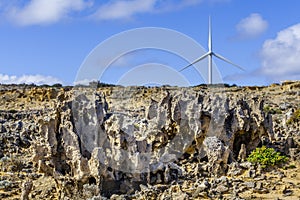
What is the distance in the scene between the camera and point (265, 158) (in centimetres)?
1536

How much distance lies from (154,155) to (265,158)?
3319mm

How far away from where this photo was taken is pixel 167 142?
53.2 ft

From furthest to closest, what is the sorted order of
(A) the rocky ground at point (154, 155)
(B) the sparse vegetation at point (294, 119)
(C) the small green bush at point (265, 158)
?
(B) the sparse vegetation at point (294, 119) < (C) the small green bush at point (265, 158) < (A) the rocky ground at point (154, 155)

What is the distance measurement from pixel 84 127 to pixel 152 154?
2.25m

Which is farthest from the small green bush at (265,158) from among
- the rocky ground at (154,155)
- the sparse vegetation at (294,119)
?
the sparse vegetation at (294,119)

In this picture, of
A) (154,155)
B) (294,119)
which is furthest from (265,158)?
(294,119)

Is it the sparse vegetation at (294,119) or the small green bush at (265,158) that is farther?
the sparse vegetation at (294,119)

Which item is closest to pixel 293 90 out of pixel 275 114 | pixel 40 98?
pixel 275 114

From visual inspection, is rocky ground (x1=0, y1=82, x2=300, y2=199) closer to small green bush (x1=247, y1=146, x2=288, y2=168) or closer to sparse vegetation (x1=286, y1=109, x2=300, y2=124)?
small green bush (x1=247, y1=146, x2=288, y2=168)

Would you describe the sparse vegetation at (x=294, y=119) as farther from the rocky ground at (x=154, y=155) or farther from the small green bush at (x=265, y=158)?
the small green bush at (x=265, y=158)

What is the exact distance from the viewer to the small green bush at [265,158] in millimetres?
15352

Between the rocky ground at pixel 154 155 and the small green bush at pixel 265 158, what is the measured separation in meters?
0.23

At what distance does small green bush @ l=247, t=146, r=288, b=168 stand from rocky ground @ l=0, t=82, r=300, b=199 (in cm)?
23

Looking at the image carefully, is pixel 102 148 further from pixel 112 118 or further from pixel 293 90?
pixel 293 90
